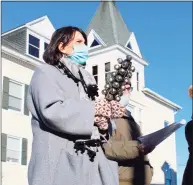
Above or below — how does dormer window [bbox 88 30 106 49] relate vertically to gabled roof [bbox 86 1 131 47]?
below

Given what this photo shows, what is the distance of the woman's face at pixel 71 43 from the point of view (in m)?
2.62

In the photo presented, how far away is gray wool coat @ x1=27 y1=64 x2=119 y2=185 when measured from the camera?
2.20 meters

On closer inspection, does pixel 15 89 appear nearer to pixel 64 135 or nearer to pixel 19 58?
pixel 19 58

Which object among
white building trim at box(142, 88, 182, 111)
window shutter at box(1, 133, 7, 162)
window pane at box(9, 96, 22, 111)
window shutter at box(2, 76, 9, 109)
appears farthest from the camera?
white building trim at box(142, 88, 182, 111)

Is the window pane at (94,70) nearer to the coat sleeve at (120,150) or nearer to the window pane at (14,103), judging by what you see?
the window pane at (14,103)

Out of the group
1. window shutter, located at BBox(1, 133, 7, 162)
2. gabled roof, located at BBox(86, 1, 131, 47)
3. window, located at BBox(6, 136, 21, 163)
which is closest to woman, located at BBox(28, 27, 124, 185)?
window shutter, located at BBox(1, 133, 7, 162)

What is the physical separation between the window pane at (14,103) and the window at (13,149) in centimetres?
129

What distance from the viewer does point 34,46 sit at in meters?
21.6

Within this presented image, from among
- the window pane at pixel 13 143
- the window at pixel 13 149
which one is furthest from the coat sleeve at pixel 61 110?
the window pane at pixel 13 143

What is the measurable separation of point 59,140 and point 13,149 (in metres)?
16.9

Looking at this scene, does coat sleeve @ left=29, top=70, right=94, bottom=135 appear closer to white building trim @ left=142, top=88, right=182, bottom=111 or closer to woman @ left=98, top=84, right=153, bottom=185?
woman @ left=98, top=84, right=153, bottom=185

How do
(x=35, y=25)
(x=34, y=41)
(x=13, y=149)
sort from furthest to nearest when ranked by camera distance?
(x=35, y=25)
(x=34, y=41)
(x=13, y=149)

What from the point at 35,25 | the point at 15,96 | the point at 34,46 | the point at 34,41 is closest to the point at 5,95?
the point at 15,96

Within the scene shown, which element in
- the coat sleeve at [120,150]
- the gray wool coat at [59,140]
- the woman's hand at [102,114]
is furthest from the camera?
the coat sleeve at [120,150]
